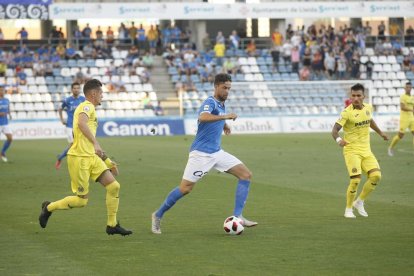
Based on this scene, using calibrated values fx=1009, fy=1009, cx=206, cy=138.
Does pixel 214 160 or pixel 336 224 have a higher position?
pixel 214 160

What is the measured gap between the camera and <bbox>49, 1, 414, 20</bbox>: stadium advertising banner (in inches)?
1970

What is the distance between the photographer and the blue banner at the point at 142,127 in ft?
145

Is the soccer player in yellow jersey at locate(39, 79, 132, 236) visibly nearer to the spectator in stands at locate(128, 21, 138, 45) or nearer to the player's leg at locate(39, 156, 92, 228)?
the player's leg at locate(39, 156, 92, 228)

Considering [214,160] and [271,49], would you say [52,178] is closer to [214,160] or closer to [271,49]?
[214,160]

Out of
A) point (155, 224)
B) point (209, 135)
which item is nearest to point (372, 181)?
point (209, 135)

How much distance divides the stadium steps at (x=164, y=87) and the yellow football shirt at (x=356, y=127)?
3090cm

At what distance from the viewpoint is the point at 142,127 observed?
4484 centimetres

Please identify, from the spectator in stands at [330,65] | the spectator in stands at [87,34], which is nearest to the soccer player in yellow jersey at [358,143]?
the spectator in stands at [330,65]

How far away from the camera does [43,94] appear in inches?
1847

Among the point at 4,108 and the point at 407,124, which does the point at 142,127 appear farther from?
the point at 407,124

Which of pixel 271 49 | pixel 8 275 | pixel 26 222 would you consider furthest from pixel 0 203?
pixel 271 49

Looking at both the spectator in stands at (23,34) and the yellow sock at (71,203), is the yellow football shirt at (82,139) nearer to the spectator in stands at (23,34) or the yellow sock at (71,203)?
the yellow sock at (71,203)

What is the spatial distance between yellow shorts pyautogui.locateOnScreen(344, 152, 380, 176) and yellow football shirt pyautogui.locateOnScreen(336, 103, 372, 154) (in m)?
0.09

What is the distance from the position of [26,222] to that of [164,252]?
383 cm
